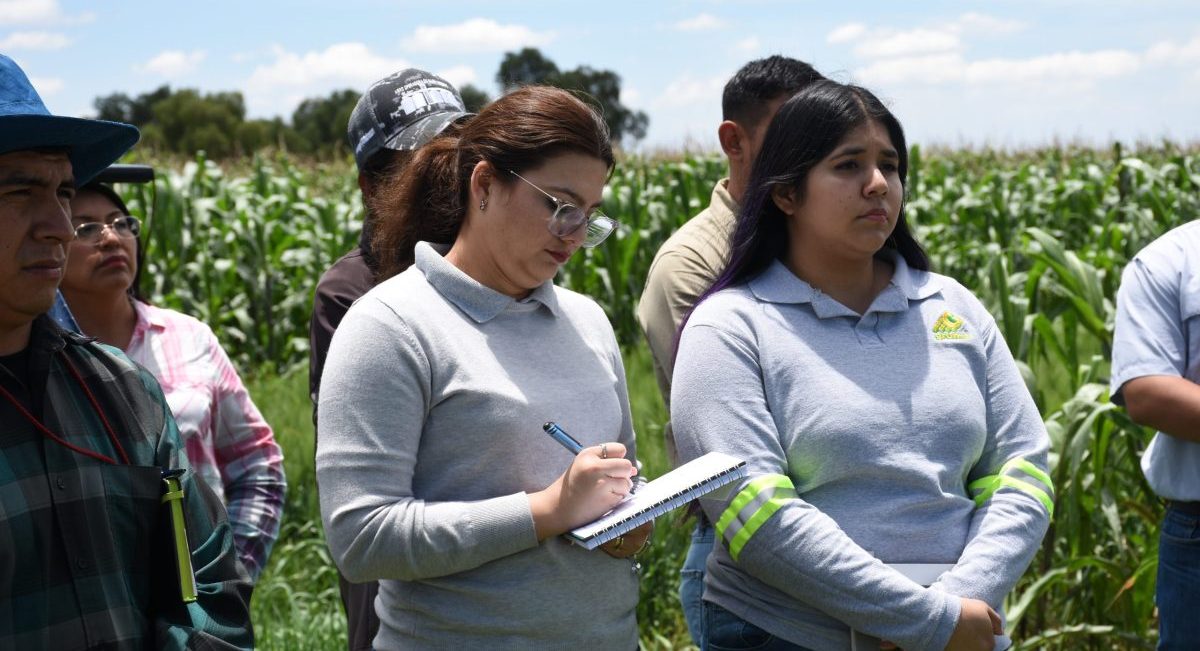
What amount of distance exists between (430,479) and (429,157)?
695mm

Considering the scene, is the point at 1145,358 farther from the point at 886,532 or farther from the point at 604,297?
the point at 604,297

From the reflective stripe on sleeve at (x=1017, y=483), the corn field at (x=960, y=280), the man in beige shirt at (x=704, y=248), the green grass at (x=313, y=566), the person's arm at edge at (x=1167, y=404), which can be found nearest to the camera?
the reflective stripe on sleeve at (x=1017, y=483)

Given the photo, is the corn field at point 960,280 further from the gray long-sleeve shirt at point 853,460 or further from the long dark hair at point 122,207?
the gray long-sleeve shirt at point 853,460

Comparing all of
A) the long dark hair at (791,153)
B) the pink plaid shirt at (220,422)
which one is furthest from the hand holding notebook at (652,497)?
the pink plaid shirt at (220,422)

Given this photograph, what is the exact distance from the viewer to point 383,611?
224 cm

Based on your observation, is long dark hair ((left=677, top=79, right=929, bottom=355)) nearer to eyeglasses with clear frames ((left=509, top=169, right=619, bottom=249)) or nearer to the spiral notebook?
eyeglasses with clear frames ((left=509, top=169, right=619, bottom=249))

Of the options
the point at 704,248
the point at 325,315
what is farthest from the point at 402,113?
the point at 704,248

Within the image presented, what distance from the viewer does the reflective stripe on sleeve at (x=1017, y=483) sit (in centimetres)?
243

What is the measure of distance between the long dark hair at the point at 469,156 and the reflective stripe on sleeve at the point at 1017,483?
968 millimetres

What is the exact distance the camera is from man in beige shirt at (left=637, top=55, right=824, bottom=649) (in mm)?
2953

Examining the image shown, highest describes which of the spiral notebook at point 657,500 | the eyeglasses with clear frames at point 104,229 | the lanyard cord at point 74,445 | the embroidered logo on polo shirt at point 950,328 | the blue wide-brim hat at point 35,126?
the blue wide-brim hat at point 35,126

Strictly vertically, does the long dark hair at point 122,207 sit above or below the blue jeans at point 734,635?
above

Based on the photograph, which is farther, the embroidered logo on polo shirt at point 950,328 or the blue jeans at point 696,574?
the blue jeans at point 696,574

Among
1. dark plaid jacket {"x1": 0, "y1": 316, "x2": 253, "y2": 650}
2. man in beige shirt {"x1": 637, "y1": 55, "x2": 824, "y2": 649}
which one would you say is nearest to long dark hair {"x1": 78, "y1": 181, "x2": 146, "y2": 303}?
dark plaid jacket {"x1": 0, "y1": 316, "x2": 253, "y2": 650}
